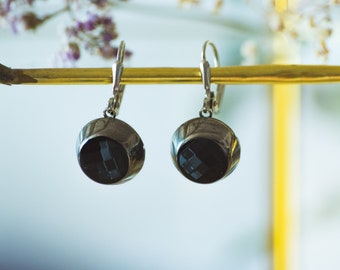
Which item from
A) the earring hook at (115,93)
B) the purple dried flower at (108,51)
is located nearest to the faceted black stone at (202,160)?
the earring hook at (115,93)

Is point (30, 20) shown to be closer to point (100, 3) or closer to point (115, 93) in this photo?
A: point (100, 3)

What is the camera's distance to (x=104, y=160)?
790mm

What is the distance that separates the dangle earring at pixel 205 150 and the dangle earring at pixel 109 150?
58 mm

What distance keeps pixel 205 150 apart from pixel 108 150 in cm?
13

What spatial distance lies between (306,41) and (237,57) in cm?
18

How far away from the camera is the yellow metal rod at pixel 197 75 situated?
0.87 m

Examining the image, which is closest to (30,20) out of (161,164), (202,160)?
(161,164)

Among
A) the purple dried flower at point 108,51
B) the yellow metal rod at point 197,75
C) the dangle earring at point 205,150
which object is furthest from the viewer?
the purple dried flower at point 108,51

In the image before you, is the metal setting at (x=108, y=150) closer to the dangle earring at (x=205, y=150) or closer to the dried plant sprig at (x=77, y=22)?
the dangle earring at (x=205, y=150)

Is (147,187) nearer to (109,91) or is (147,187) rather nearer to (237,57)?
(109,91)

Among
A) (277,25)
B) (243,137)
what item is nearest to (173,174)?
(243,137)

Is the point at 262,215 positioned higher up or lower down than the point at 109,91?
lower down

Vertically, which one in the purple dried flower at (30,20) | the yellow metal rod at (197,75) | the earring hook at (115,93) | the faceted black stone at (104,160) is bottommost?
the faceted black stone at (104,160)

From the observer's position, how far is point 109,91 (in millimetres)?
1549
